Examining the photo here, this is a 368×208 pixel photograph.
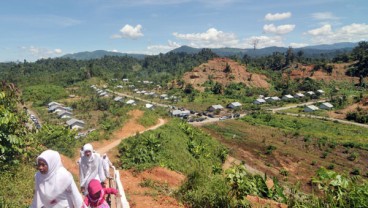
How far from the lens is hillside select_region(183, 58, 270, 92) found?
271 ft

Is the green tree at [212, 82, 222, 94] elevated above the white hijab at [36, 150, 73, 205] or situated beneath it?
situated beneath

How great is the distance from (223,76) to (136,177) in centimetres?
7436

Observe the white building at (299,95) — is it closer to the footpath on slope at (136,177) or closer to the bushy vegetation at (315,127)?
the bushy vegetation at (315,127)

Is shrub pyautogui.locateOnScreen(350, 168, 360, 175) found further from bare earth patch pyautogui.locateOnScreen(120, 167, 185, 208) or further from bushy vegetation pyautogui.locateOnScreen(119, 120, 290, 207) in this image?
bare earth patch pyautogui.locateOnScreen(120, 167, 185, 208)

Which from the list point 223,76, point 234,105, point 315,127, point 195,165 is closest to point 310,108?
point 315,127

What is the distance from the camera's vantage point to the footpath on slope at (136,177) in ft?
31.3

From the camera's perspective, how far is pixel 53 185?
4359mm

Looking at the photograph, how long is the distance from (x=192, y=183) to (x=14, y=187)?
208 inches

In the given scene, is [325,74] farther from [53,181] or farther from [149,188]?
[53,181]

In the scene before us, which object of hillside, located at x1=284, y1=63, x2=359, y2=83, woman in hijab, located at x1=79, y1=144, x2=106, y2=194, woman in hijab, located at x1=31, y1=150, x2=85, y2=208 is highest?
woman in hijab, located at x1=31, y1=150, x2=85, y2=208

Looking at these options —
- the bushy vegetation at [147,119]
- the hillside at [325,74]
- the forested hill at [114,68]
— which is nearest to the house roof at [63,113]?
the bushy vegetation at [147,119]

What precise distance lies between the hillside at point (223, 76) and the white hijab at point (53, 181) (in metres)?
74.3

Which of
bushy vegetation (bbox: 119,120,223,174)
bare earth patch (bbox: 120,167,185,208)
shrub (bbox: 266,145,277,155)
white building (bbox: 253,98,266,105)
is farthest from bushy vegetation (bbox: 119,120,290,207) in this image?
white building (bbox: 253,98,266,105)

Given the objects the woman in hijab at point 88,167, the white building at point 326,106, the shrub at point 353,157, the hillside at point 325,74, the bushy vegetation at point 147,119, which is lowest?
the shrub at point 353,157
